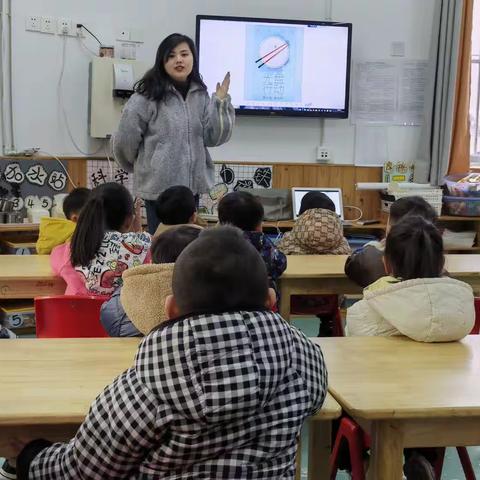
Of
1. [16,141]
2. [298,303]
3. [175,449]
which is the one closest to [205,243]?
[175,449]

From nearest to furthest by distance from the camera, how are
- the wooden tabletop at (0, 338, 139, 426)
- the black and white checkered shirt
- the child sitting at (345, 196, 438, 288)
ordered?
the black and white checkered shirt
the wooden tabletop at (0, 338, 139, 426)
the child sitting at (345, 196, 438, 288)

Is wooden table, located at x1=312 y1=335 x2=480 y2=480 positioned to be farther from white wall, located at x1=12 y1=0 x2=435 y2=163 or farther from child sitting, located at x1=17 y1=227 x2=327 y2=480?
white wall, located at x1=12 y1=0 x2=435 y2=163

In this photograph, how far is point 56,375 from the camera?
1.56 metres

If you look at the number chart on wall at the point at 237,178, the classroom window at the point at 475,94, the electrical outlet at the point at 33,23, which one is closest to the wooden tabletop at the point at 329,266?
the number chart on wall at the point at 237,178

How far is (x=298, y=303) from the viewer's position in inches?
136

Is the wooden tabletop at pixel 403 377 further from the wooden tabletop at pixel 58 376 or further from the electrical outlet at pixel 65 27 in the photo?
the electrical outlet at pixel 65 27

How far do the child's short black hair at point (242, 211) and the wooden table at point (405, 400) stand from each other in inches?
49.6

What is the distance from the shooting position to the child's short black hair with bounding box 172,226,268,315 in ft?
3.85

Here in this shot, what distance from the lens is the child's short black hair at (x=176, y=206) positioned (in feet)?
10.0

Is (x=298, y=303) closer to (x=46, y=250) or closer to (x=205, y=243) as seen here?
(x=46, y=250)

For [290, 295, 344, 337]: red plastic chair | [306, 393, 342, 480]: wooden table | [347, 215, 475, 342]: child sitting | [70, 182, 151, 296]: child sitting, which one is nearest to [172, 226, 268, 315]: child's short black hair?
[306, 393, 342, 480]: wooden table

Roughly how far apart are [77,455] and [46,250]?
223 centimetres

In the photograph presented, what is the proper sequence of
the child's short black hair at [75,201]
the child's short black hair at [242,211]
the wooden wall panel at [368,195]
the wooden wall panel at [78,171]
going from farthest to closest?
the wooden wall panel at [368,195], the wooden wall panel at [78,171], the child's short black hair at [75,201], the child's short black hair at [242,211]

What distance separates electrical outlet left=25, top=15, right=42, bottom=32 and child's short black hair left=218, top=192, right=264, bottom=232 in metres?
2.63
